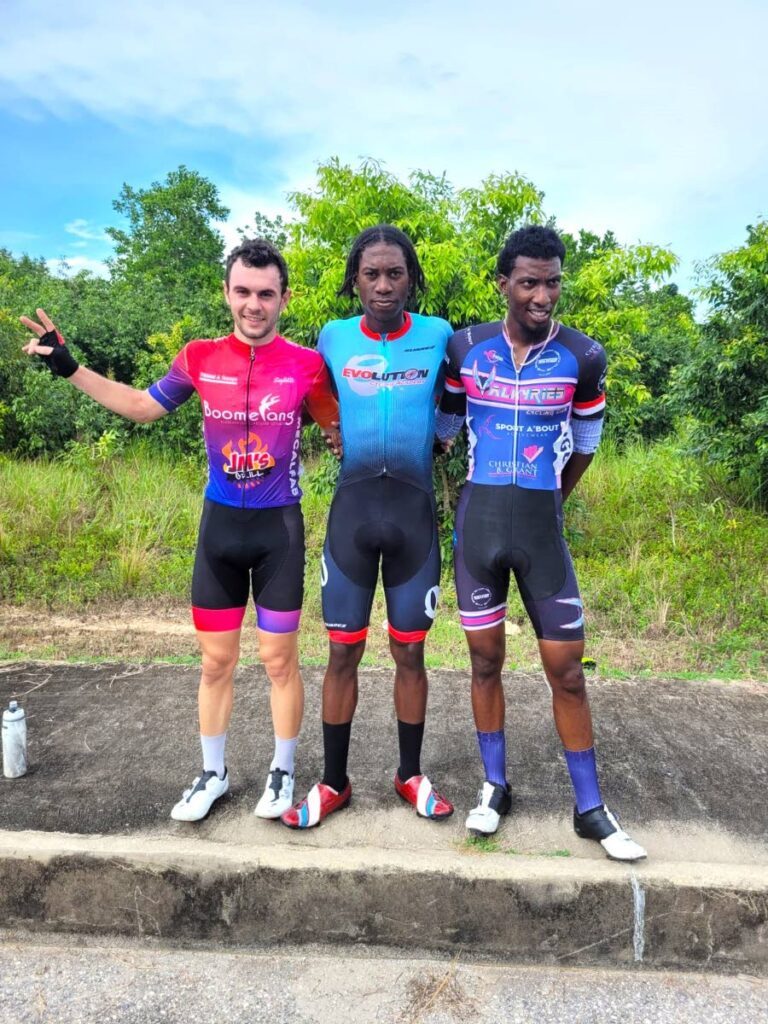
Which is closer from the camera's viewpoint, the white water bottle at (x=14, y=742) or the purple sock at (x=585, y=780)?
the purple sock at (x=585, y=780)

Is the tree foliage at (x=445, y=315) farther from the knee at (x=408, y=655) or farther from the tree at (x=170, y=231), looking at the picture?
the tree at (x=170, y=231)

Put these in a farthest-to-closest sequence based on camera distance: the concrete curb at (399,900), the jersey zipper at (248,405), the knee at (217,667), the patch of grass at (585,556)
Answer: the patch of grass at (585,556)
the knee at (217,667)
the jersey zipper at (248,405)
the concrete curb at (399,900)

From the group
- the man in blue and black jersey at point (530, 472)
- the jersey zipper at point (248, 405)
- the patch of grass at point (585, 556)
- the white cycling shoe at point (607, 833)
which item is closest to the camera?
the white cycling shoe at point (607, 833)

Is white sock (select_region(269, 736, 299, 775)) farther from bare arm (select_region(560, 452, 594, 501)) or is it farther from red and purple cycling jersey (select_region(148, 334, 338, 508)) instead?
bare arm (select_region(560, 452, 594, 501))

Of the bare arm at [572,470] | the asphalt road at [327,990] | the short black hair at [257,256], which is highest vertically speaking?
the short black hair at [257,256]

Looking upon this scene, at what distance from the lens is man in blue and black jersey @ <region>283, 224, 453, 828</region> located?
2.89 m

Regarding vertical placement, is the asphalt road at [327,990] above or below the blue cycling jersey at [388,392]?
below

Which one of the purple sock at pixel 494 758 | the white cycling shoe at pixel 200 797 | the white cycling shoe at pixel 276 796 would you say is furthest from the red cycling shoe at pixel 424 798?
the white cycling shoe at pixel 200 797

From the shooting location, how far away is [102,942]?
2.70 m

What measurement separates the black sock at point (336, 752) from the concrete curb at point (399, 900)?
0.36 metres

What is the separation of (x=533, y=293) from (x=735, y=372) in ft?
21.0

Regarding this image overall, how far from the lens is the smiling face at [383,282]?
9.23 ft

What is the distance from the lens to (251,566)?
9.98 ft

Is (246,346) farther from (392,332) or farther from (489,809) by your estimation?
(489,809)
